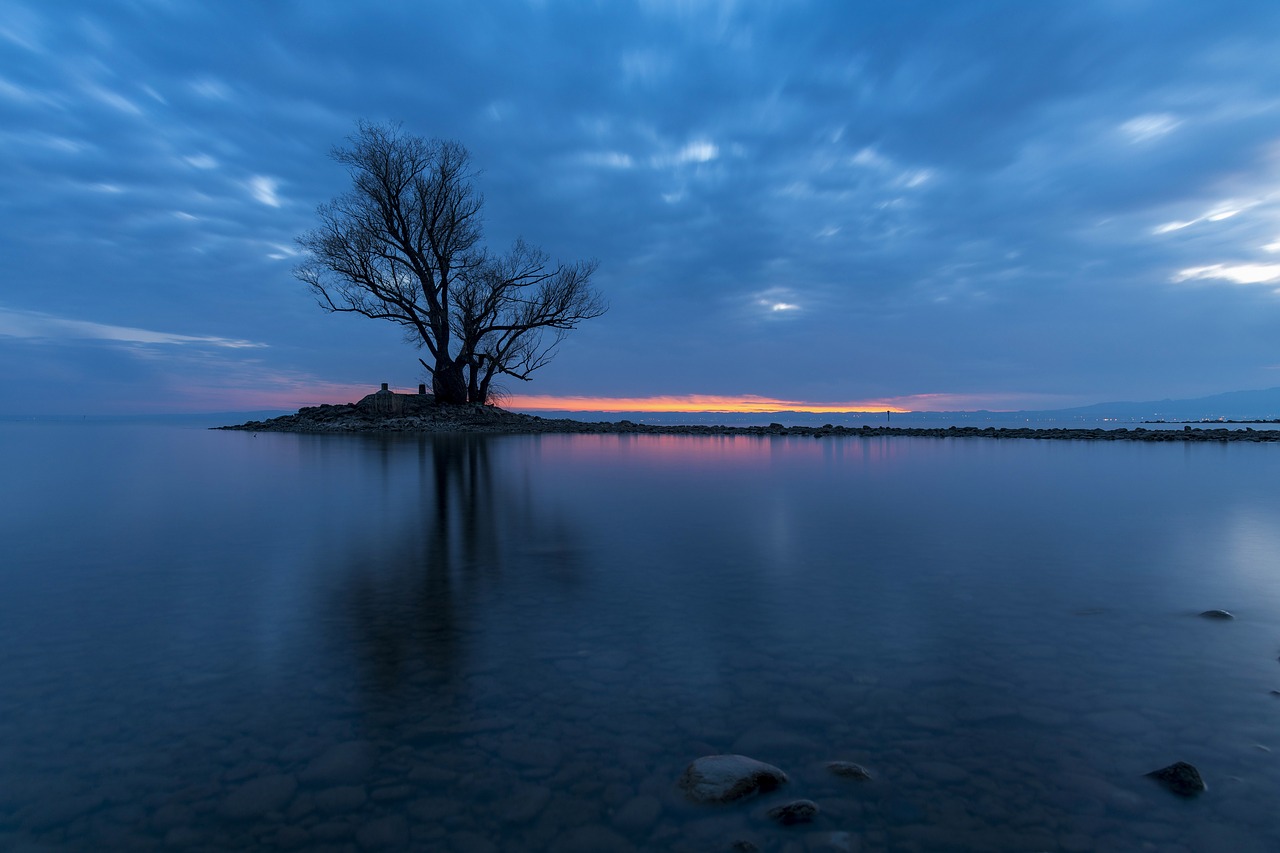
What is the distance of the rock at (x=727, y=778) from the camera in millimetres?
2564

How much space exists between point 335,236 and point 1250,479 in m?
37.3

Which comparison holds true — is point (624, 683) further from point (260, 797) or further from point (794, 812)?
point (260, 797)

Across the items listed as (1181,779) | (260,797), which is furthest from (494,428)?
(1181,779)

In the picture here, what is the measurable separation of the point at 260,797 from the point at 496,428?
35.1 meters

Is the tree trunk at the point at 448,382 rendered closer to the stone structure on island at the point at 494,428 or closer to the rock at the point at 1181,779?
the stone structure on island at the point at 494,428

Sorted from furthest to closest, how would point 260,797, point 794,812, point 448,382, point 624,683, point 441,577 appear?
point 448,382 → point 441,577 → point 624,683 → point 260,797 → point 794,812

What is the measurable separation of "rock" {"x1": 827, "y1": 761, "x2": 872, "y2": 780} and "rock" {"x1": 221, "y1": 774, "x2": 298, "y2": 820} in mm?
2280

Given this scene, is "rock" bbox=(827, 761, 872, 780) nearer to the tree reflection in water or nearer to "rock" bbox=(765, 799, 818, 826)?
"rock" bbox=(765, 799, 818, 826)

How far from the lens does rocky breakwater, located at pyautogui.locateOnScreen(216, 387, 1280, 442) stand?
3291cm

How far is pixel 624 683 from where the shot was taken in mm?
3557

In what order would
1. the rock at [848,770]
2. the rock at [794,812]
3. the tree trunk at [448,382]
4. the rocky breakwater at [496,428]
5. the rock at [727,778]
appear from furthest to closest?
the tree trunk at [448,382], the rocky breakwater at [496,428], the rock at [848,770], the rock at [727,778], the rock at [794,812]

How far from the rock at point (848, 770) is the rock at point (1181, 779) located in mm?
1218

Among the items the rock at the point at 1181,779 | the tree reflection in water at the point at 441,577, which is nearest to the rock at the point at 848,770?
the rock at the point at 1181,779

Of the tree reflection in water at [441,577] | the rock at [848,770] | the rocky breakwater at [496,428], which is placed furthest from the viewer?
the rocky breakwater at [496,428]
